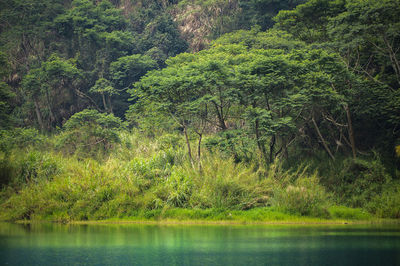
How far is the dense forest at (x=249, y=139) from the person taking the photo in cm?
1975

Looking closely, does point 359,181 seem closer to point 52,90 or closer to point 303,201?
point 303,201

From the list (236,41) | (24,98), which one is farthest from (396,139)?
(24,98)

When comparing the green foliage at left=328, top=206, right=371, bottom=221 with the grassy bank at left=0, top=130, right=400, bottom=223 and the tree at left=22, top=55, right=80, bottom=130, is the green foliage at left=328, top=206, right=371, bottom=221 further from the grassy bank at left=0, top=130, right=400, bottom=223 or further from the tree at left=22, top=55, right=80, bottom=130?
the tree at left=22, top=55, right=80, bottom=130

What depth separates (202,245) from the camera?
41.5 ft

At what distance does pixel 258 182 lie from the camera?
20656mm

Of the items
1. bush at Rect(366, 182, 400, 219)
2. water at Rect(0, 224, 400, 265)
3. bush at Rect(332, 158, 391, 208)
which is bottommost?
water at Rect(0, 224, 400, 265)

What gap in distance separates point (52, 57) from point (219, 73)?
858 inches

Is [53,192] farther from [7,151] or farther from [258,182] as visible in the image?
[258,182]

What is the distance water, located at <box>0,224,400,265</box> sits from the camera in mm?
10711

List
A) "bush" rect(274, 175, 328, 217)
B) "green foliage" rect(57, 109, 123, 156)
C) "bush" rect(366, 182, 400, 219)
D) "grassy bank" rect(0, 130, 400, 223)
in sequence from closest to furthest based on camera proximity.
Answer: "bush" rect(274, 175, 328, 217), "bush" rect(366, 182, 400, 219), "grassy bank" rect(0, 130, 400, 223), "green foliage" rect(57, 109, 123, 156)

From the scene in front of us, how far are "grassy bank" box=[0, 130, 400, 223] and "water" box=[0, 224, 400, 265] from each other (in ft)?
7.26

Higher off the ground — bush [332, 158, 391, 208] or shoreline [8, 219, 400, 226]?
bush [332, 158, 391, 208]

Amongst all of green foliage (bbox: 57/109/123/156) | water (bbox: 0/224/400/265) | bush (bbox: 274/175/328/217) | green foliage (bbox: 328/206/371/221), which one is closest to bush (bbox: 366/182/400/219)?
green foliage (bbox: 328/206/371/221)

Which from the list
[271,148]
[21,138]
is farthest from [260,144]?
[21,138]
